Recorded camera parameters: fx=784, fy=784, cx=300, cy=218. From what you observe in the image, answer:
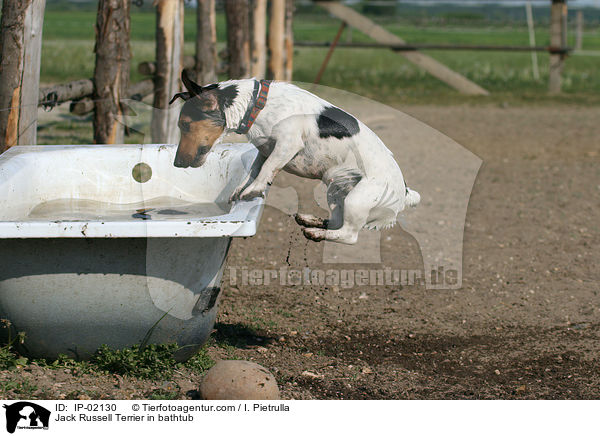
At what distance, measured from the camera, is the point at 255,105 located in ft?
8.79

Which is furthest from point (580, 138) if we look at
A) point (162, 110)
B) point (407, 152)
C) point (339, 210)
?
point (339, 210)

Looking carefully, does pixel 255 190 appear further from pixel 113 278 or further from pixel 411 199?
pixel 113 278

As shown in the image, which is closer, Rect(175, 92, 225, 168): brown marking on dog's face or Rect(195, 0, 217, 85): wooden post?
Rect(175, 92, 225, 168): brown marking on dog's face

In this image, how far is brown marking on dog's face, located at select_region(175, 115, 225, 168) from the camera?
104 inches

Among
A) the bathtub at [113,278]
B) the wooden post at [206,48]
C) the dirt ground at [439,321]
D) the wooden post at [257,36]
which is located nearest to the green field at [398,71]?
the wooden post at [257,36]

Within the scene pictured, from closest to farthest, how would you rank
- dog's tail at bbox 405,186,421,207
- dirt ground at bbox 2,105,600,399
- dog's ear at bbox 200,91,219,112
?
dog's ear at bbox 200,91,219,112 → dog's tail at bbox 405,186,421,207 → dirt ground at bbox 2,105,600,399

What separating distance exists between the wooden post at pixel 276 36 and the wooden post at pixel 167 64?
408cm

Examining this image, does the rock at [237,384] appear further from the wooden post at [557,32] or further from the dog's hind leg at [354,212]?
the wooden post at [557,32]

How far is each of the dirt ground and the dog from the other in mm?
805

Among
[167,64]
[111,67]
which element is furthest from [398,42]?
[111,67]

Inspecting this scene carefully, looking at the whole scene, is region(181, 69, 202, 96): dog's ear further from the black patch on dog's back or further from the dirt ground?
the dirt ground

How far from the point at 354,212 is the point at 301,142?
31 cm

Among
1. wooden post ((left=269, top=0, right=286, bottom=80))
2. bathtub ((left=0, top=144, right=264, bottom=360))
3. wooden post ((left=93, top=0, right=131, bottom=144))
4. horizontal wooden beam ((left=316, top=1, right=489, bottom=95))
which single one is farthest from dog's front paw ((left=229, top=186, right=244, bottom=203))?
horizontal wooden beam ((left=316, top=1, right=489, bottom=95))

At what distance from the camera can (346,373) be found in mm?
3576
